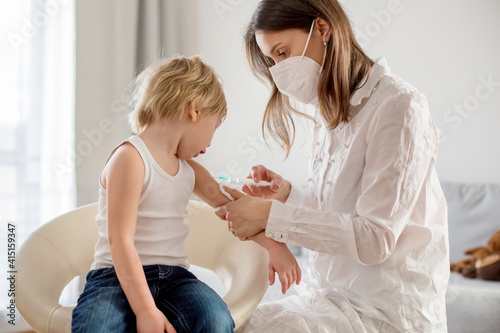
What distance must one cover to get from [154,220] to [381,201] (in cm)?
53

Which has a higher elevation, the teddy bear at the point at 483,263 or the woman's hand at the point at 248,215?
the woman's hand at the point at 248,215

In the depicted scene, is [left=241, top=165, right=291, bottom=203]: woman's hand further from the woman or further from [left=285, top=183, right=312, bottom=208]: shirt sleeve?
the woman

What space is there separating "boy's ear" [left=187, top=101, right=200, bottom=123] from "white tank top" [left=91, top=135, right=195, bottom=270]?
0.45 feet

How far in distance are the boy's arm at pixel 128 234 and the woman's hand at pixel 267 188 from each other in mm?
474

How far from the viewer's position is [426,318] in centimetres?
115

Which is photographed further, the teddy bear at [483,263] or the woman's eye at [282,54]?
the teddy bear at [483,263]

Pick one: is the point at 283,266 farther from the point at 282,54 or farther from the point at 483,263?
the point at 483,263

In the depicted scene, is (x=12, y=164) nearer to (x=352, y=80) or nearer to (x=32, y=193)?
(x=32, y=193)

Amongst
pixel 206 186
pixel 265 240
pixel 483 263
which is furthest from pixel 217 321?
pixel 483 263

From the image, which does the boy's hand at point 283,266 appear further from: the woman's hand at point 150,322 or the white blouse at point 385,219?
the woman's hand at point 150,322

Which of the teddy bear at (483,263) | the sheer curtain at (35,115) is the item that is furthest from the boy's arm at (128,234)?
the teddy bear at (483,263)

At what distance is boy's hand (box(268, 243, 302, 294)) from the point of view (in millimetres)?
1206

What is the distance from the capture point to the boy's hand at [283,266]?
121 centimetres

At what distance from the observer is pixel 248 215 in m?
1.20
